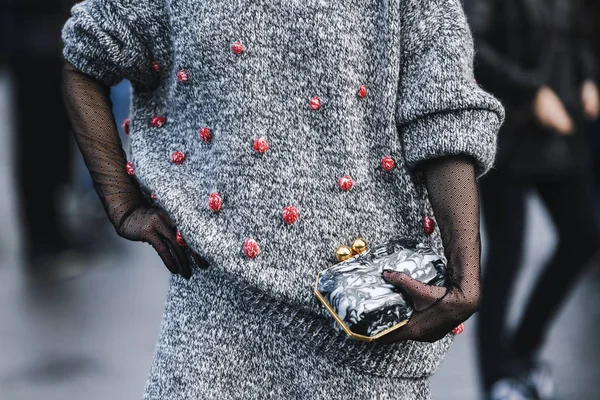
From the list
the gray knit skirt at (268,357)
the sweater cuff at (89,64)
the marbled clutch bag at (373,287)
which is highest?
the sweater cuff at (89,64)

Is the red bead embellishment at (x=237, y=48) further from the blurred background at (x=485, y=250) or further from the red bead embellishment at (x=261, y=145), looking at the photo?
the blurred background at (x=485, y=250)

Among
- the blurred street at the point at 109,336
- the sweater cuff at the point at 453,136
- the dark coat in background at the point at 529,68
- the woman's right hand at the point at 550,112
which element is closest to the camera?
the sweater cuff at the point at 453,136

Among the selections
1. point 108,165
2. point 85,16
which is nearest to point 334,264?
point 108,165

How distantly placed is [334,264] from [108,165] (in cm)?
48

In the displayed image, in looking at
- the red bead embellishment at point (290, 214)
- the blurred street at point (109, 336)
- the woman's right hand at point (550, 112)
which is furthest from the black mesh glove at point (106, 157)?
the blurred street at point (109, 336)

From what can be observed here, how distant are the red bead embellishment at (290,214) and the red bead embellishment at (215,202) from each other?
0.12 m

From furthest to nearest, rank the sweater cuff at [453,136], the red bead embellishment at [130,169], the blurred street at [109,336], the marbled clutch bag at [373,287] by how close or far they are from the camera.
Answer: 1. the blurred street at [109,336]
2. the red bead embellishment at [130,169]
3. the sweater cuff at [453,136]
4. the marbled clutch bag at [373,287]

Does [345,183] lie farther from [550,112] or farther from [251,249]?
[550,112]

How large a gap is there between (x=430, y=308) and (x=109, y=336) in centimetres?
354

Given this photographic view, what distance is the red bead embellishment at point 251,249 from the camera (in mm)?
1734

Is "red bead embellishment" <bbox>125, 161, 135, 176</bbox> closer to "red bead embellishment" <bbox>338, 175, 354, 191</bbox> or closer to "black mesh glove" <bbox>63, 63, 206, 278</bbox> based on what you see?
"black mesh glove" <bbox>63, 63, 206, 278</bbox>

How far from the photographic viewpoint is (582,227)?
12.6 ft

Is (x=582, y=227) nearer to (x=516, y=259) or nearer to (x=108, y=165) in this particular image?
(x=516, y=259)

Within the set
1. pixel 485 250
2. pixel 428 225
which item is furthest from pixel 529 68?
pixel 428 225
